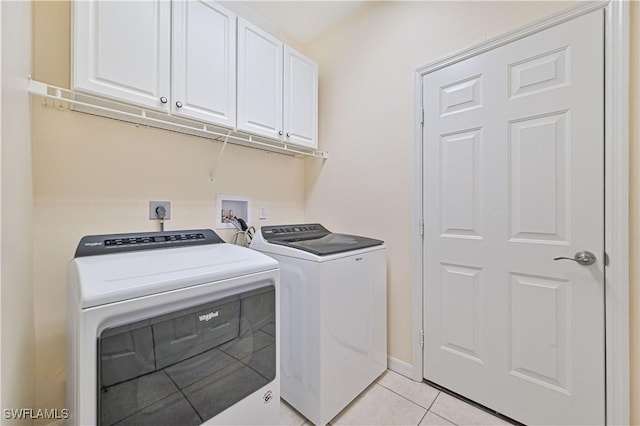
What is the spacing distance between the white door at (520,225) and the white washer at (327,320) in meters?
0.39

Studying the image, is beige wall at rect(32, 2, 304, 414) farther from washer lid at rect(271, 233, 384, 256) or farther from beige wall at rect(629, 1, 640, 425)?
beige wall at rect(629, 1, 640, 425)

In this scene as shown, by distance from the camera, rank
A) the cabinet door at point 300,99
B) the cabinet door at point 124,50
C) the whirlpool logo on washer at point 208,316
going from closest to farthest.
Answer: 1. the whirlpool logo on washer at point 208,316
2. the cabinet door at point 124,50
3. the cabinet door at point 300,99

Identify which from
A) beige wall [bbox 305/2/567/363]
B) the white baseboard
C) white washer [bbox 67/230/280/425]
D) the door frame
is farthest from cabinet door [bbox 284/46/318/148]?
the white baseboard

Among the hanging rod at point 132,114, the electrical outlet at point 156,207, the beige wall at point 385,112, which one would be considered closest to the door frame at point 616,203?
the beige wall at point 385,112

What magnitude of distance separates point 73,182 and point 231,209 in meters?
0.87

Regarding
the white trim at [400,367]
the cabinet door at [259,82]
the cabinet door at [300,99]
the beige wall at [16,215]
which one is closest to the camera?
the beige wall at [16,215]

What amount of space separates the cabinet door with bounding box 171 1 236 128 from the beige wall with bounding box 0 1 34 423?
553mm

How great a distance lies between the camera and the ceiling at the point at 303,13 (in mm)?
1991

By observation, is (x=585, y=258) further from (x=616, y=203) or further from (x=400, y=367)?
(x=400, y=367)

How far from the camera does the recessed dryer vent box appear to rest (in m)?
1.87

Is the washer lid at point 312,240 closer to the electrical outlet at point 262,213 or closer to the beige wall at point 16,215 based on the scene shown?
the electrical outlet at point 262,213

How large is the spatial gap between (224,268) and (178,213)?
0.84 meters

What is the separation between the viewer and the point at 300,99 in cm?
201

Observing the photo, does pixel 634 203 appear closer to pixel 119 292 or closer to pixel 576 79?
pixel 576 79
